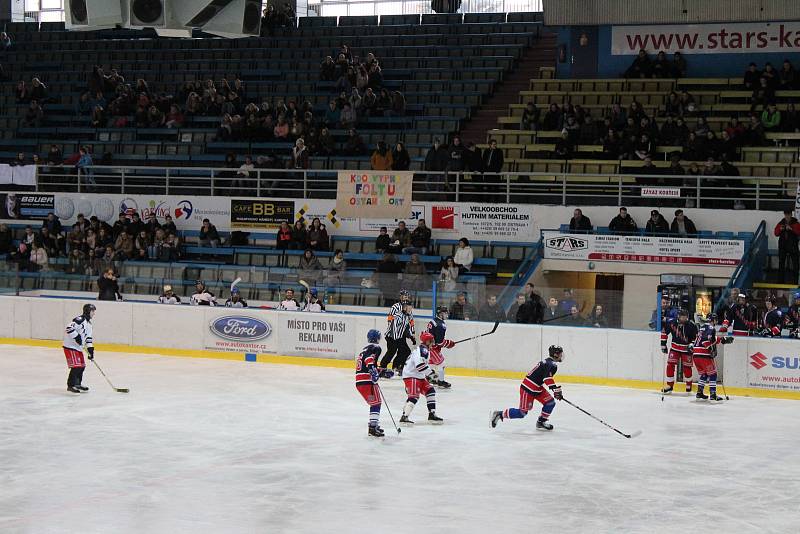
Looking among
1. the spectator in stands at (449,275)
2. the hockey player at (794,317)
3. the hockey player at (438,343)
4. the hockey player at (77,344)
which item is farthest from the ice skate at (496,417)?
the hockey player at (77,344)

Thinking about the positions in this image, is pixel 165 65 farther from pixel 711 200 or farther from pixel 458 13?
pixel 711 200

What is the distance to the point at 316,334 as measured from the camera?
67.7ft

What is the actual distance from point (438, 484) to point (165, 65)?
24293 mm

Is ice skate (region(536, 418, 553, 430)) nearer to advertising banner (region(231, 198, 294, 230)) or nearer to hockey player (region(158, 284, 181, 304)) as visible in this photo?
hockey player (region(158, 284, 181, 304))

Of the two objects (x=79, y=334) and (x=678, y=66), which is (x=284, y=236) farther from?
(x=678, y=66)

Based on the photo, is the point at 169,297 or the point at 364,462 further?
the point at 169,297

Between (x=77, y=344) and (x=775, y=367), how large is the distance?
10634 millimetres

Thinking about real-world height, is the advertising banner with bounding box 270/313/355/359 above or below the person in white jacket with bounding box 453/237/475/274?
below

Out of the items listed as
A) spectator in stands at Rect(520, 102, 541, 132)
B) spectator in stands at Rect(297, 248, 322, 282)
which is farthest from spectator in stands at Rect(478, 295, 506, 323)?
spectator in stands at Rect(520, 102, 541, 132)

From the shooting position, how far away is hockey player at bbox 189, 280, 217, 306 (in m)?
21.4

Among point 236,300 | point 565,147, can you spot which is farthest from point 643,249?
point 236,300

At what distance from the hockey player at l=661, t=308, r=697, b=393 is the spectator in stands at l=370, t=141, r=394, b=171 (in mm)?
9162

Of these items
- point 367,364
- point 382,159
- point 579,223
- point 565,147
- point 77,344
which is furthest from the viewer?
point 382,159

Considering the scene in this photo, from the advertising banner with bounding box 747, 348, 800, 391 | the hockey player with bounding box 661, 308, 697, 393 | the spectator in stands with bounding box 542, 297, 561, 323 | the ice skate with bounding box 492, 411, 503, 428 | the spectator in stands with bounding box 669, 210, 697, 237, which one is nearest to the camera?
the ice skate with bounding box 492, 411, 503, 428
